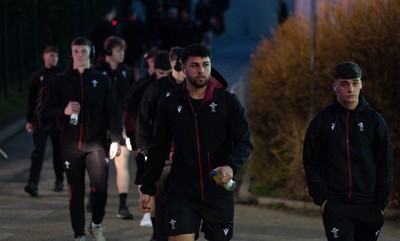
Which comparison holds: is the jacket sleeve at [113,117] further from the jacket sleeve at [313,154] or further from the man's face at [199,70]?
the jacket sleeve at [313,154]

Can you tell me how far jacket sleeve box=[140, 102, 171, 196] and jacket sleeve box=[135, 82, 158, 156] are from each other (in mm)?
1318

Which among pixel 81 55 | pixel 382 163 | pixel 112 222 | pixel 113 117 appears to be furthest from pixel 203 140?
pixel 112 222

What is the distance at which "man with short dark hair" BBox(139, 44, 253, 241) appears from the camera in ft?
25.4

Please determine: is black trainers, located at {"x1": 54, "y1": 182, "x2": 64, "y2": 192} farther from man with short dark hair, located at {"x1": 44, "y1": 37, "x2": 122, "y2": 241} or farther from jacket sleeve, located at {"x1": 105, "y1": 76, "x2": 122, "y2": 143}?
jacket sleeve, located at {"x1": 105, "y1": 76, "x2": 122, "y2": 143}

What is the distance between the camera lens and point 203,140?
7746 millimetres

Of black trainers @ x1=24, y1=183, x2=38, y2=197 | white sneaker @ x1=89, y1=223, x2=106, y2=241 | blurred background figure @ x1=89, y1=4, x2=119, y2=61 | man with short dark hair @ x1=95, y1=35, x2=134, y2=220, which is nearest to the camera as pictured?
white sneaker @ x1=89, y1=223, x2=106, y2=241

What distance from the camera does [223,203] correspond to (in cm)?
781

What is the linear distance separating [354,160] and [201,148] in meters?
1.00

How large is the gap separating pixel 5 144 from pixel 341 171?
10.9 meters

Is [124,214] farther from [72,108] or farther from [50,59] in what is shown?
[50,59]

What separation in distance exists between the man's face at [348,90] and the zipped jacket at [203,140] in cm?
66

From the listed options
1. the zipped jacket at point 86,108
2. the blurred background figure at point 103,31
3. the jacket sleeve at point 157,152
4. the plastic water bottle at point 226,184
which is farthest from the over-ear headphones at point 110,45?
the blurred background figure at point 103,31

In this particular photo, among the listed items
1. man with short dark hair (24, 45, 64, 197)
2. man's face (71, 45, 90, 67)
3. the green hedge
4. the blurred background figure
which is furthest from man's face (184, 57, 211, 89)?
the blurred background figure

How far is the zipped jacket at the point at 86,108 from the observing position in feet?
33.6
